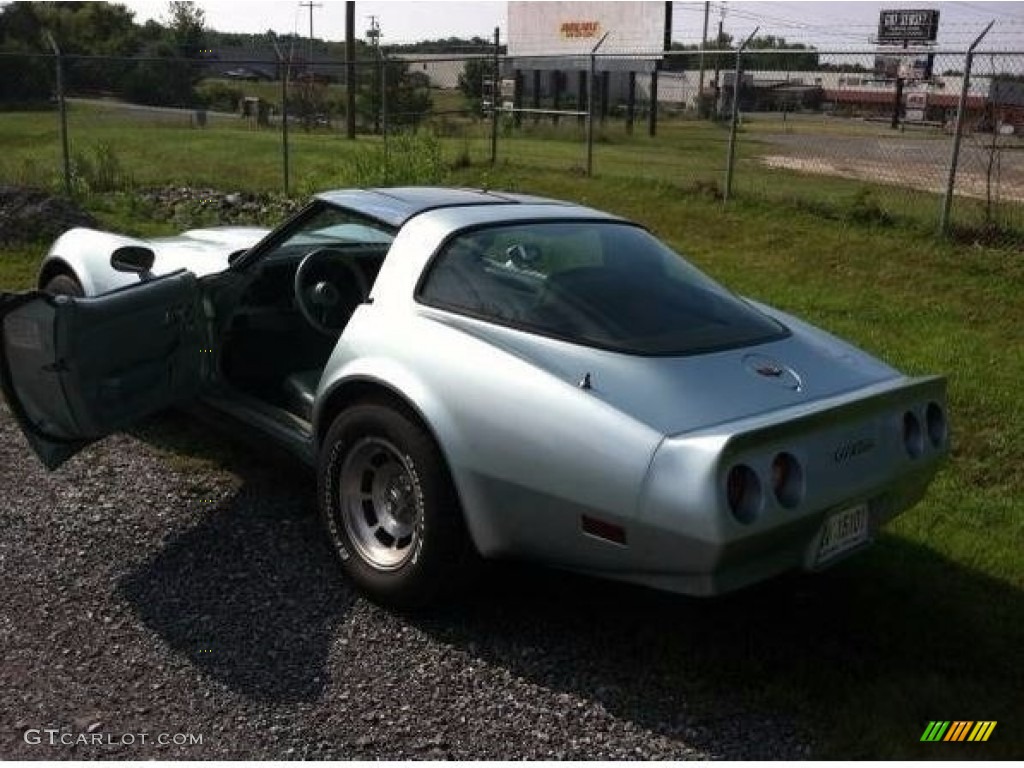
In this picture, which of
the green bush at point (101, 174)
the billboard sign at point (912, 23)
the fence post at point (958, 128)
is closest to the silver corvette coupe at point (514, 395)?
the fence post at point (958, 128)

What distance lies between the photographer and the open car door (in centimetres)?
371

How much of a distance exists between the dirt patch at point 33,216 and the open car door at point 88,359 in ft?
22.0

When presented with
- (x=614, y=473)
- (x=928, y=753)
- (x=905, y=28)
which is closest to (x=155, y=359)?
(x=614, y=473)

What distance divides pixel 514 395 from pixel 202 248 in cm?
270

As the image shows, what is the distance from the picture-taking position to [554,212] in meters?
4.22

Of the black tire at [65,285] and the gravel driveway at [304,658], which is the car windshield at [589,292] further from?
the black tire at [65,285]

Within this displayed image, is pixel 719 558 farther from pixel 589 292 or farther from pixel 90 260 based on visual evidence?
pixel 90 260

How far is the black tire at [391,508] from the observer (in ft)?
11.0

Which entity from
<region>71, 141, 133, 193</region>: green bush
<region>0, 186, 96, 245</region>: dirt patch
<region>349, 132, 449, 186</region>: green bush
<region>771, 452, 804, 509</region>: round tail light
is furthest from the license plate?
<region>71, 141, 133, 193</region>: green bush

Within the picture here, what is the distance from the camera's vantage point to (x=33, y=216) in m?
10.3

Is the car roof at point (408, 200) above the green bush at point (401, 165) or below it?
above

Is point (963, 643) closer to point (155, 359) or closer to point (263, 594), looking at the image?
point (263, 594)

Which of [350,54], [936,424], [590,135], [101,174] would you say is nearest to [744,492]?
[936,424]

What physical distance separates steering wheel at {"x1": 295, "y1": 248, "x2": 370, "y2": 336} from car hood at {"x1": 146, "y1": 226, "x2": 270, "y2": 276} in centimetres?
60
